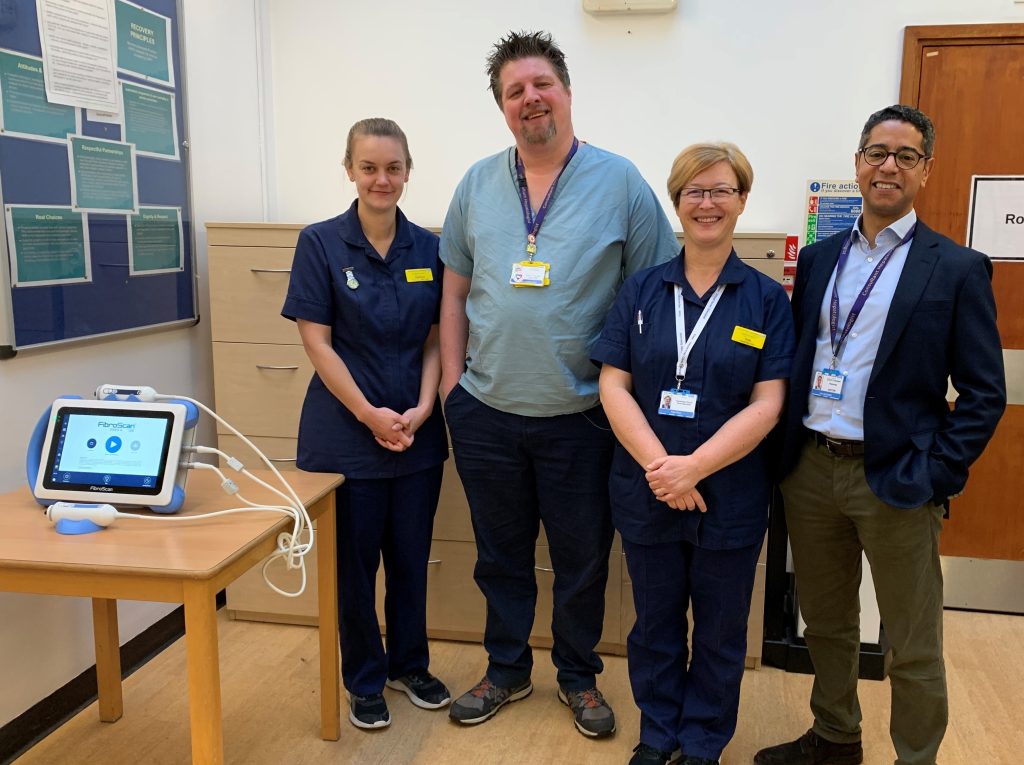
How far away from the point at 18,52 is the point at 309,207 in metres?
1.32

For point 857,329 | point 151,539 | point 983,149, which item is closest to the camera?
point 151,539

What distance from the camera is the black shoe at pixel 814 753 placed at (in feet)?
7.00

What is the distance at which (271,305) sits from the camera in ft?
9.11

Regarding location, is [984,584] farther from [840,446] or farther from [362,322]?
[362,322]

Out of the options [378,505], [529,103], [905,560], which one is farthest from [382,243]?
[905,560]

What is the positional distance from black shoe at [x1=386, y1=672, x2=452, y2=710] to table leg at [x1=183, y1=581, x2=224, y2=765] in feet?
3.02

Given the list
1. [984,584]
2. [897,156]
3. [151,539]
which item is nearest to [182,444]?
[151,539]

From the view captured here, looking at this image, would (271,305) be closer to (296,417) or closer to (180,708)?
(296,417)

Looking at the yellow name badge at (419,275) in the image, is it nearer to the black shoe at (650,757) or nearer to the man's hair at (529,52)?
the man's hair at (529,52)

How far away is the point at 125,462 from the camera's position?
1820 mm

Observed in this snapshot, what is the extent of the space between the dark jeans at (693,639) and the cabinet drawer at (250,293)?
1463 mm

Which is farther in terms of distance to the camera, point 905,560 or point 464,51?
point 464,51

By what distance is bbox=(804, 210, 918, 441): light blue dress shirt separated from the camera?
5.79 feet

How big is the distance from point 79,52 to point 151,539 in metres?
1.44
